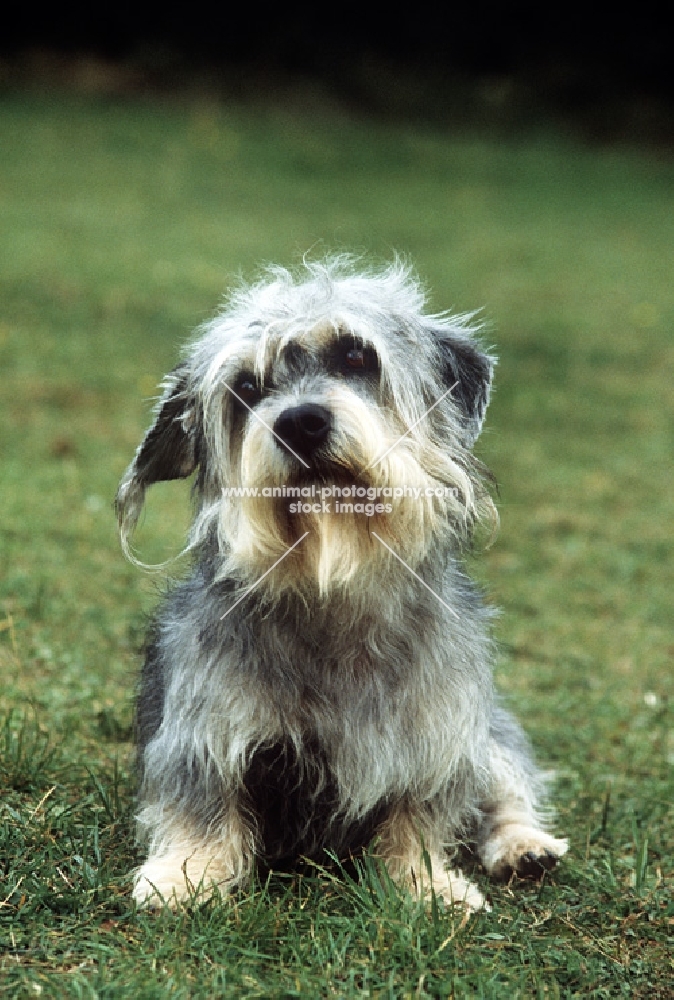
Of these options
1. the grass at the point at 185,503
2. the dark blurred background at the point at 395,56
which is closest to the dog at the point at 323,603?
the grass at the point at 185,503

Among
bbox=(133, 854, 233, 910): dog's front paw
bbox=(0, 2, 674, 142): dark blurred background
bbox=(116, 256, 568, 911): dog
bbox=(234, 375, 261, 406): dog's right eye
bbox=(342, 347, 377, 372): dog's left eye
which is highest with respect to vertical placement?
bbox=(0, 2, 674, 142): dark blurred background

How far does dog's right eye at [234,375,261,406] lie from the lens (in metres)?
3.34

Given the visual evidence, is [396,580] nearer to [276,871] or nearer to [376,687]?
[376,687]

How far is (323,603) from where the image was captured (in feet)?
10.8

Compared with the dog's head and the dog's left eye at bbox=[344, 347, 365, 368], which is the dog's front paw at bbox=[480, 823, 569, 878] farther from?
the dog's left eye at bbox=[344, 347, 365, 368]

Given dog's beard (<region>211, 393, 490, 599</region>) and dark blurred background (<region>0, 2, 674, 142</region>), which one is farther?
dark blurred background (<region>0, 2, 674, 142</region>)

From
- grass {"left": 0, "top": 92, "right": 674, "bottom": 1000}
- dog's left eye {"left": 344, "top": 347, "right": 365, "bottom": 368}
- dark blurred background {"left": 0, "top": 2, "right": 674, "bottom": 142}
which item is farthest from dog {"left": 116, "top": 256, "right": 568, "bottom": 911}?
dark blurred background {"left": 0, "top": 2, "right": 674, "bottom": 142}

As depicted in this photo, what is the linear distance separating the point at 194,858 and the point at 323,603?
30.9 inches

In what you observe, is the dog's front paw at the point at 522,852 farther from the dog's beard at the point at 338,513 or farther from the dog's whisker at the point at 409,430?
the dog's whisker at the point at 409,430

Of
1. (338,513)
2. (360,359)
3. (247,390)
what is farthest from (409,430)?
A: (247,390)

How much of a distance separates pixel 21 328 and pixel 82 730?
662 centimetres

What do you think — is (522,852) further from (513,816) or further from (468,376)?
(468,376)

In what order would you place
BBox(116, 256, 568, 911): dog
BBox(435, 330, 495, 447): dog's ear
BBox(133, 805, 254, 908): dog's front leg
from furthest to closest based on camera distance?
BBox(435, 330, 495, 447): dog's ear < BBox(133, 805, 254, 908): dog's front leg < BBox(116, 256, 568, 911): dog

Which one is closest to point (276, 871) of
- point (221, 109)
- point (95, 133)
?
point (95, 133)
